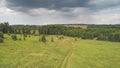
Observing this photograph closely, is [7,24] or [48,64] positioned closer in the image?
[48,64]

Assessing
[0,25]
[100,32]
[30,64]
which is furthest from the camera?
[100,32]

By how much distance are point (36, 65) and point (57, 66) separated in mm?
5445

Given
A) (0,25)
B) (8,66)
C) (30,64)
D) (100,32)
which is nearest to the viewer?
(8,66)

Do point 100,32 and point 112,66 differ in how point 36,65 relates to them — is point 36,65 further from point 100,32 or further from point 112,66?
point 100,32

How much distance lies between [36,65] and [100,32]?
483 ft

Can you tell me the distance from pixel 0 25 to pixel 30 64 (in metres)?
132

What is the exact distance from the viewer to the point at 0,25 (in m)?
185

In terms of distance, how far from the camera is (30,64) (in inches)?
2352

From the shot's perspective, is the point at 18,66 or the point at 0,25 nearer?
the point at 18,66

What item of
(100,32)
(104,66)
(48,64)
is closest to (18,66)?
(48,64)

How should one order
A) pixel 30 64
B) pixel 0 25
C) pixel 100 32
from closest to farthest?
pixel 30 64 < pixel 0 25 < pixel 100 32

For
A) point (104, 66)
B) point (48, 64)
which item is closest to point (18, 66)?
point (48, 64)

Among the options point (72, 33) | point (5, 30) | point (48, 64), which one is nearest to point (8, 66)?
point (48, 64)

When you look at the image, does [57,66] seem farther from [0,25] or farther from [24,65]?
[0,25]
